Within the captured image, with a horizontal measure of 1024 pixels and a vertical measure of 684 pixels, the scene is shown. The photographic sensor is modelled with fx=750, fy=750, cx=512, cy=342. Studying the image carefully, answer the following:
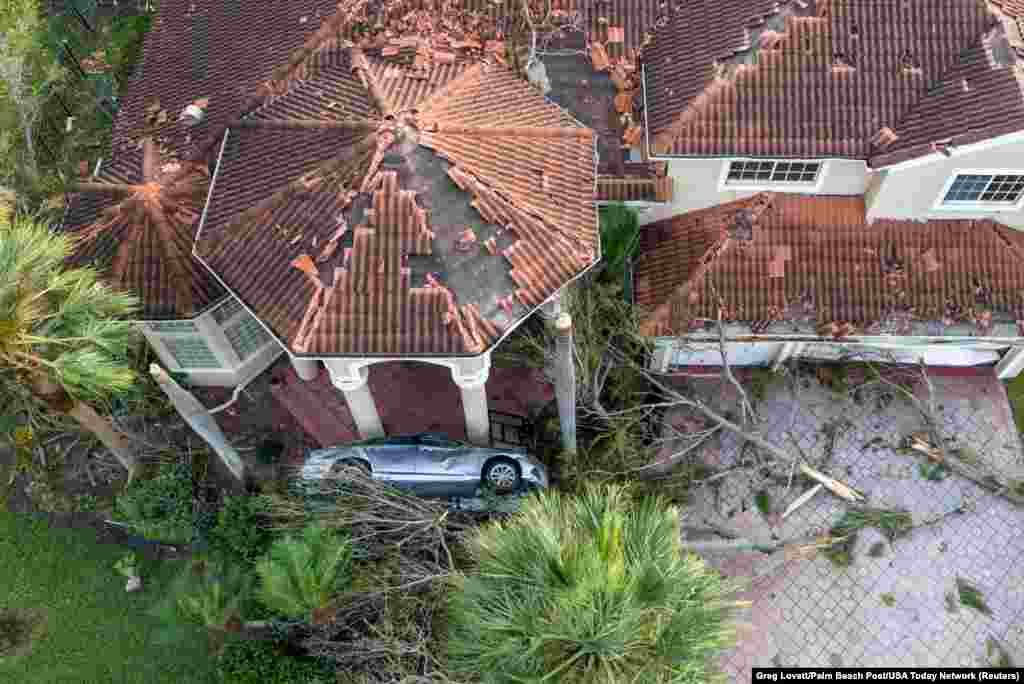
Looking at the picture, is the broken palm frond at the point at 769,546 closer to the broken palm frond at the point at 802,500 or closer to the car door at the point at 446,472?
the broken palm frond at the point at 802,500

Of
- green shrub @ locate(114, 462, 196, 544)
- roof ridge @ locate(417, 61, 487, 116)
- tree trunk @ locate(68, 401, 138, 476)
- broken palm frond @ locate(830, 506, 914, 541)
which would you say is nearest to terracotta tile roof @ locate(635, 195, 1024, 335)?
broken palm frond @ locate(830, 506, 914, 541)

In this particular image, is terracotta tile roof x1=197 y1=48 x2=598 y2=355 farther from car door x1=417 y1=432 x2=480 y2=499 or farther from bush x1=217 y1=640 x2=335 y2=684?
bush x1=217 y1=640 x2=335 y2=684

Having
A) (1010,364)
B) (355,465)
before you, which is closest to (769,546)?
(1010,364)

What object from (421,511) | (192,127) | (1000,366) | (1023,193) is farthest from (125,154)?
(1000,366)

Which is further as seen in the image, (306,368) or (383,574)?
(306,368)

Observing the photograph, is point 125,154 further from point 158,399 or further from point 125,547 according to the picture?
point 125,547

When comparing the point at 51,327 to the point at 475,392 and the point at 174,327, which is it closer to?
the point at 174,327
